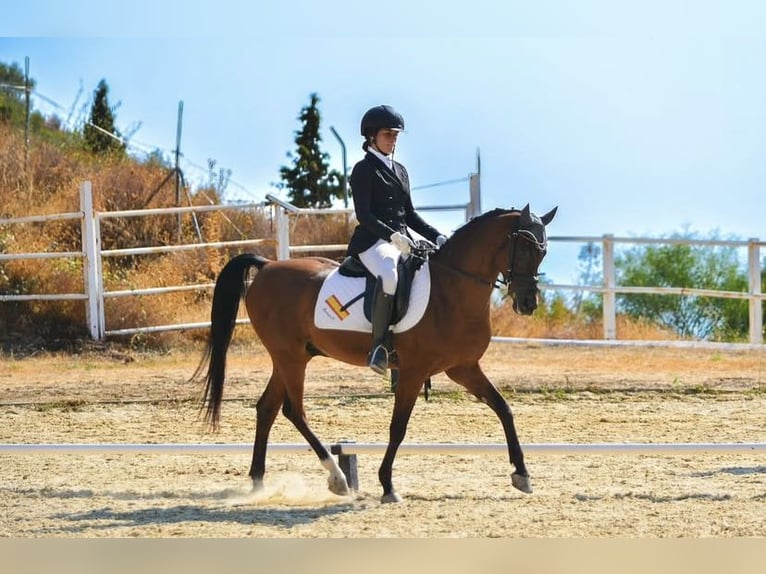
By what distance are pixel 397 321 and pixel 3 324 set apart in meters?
9.85

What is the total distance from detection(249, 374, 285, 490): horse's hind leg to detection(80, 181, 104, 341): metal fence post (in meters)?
8.02

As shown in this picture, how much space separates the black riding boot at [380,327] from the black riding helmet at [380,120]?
2.96 ft

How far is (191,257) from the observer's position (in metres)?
17.7

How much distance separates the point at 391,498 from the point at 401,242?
4.76ft

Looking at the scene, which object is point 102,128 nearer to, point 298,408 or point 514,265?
point 298,408

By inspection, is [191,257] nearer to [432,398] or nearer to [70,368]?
[70,368]

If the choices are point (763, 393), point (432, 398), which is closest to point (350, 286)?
point (432, 398)

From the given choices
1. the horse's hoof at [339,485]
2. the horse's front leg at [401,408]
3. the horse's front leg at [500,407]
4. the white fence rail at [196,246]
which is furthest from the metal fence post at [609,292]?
the horse's hoof at [339,485]

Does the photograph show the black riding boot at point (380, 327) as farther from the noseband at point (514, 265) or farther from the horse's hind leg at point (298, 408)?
the noseband at point (514, 265)

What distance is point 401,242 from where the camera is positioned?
6738 mm

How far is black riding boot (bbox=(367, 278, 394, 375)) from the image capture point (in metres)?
6.78

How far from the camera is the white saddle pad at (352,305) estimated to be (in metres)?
6.87

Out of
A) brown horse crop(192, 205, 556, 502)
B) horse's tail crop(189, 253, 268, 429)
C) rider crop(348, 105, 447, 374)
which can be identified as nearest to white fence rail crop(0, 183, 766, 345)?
horse's tail crop(189, 253, 268, 429)

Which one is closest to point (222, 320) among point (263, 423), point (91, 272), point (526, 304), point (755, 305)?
point (263, 423)
